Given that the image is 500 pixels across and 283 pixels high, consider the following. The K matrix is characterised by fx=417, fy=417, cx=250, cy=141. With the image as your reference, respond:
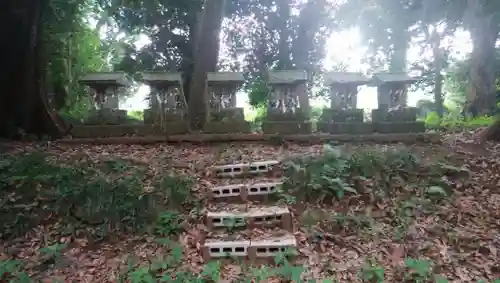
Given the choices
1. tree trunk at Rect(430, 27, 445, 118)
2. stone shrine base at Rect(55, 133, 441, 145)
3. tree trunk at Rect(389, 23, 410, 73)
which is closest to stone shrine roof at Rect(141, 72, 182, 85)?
stone shrine base at Rect(55, 133, 441, 145)

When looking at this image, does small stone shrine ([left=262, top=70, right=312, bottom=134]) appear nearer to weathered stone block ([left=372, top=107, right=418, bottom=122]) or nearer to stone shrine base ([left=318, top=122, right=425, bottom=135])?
stone shrine base ([left=318, top=122, right=425, bottom=135])

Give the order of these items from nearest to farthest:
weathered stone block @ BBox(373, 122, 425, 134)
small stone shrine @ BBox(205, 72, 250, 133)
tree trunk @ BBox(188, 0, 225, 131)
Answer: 1. weathered stone block @ BBox(373, 122, 425, 134)
2. small stone shrine @ BBox(205, 72, 250, 133)
3. tree trunk @ BBox(188, 0, 225, 131)

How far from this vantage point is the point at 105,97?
9.21 meters

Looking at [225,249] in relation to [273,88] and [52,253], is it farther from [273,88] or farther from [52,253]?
[273,88]

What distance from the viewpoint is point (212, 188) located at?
572 cm

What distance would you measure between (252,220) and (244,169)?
1548mm

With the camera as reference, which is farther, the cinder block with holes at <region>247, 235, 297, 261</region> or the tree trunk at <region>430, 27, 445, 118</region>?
the tree trunk at <region>430, 27, 445, 118</region>

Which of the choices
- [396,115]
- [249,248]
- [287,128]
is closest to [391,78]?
[396,115]

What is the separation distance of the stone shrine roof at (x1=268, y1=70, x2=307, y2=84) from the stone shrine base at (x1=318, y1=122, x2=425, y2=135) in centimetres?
115

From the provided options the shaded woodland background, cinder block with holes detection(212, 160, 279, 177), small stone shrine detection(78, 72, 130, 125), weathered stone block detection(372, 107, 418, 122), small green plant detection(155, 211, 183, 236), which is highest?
the shaded woodland background

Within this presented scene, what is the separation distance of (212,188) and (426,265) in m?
2.84

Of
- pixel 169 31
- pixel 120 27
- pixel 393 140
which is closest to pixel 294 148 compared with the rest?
pixel 393 140

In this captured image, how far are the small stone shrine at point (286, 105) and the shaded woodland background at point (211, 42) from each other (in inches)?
74.3

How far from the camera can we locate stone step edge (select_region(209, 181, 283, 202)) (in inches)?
219
